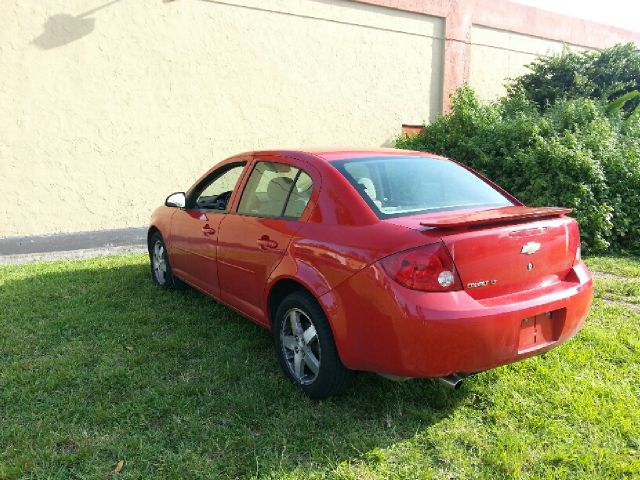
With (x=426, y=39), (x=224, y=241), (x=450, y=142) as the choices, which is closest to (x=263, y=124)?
(x=450, y=142)

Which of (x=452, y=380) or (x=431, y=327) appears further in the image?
(x=452, y=380)

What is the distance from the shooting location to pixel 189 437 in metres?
2.76

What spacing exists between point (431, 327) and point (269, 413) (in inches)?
44.7

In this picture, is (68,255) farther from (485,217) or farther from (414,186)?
(485,217)

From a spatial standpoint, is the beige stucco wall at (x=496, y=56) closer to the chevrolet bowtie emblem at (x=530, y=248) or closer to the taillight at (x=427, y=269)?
the chevrolet bowtie emblem at (x=530, y=248)

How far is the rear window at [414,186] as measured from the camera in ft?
10.0

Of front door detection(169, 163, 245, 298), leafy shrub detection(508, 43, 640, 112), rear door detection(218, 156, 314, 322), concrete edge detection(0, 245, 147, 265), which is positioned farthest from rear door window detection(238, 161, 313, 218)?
leafy shrub detection(508, 43, 640, 112)

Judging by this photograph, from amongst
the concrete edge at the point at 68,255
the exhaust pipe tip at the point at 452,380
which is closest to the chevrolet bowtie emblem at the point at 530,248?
the exhaust pipe tip at the point at 452,380

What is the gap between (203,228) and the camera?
169 inches

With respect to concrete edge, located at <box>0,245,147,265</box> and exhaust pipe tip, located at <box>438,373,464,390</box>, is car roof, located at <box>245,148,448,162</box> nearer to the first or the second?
exhaust pipe tip, located at <box>438,373,464,390</box>

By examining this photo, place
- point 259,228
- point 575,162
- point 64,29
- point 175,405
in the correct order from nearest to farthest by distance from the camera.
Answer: point 175,405 → point 259,228 → point 575,162 → point 64,29

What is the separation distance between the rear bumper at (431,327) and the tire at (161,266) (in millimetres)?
2858

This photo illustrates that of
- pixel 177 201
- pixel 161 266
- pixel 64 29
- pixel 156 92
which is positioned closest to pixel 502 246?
pixel 177 201

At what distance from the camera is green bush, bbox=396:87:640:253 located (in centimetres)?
666
